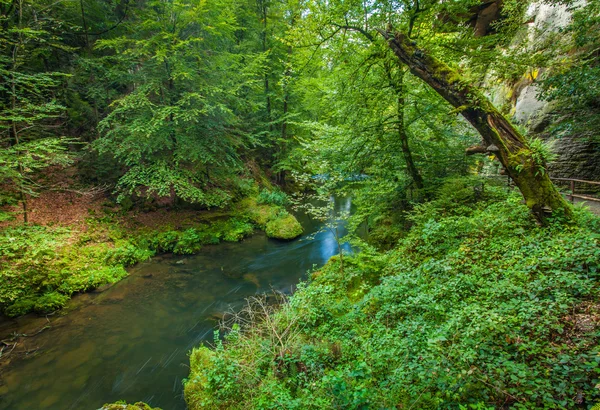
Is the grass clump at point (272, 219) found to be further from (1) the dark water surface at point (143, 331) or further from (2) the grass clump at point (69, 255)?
(2) the grass clump at point (69, 255)

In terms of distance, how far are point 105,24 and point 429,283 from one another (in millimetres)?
17155

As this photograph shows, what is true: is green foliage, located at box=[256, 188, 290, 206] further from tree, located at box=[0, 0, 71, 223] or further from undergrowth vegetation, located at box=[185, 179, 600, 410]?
Result: undergrowth vegetation, located at box=[185, 179, 600, 410]

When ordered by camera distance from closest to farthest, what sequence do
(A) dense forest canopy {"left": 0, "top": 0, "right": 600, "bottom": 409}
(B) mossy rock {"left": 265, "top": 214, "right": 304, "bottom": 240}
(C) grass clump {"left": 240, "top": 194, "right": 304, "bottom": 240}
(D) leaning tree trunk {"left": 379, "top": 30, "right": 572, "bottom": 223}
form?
1. (A) dense forest canopy {"left": 0, "top": 0, "right": 600, "bottom": 409}
2. (D) leaning tree trunk {"left": 379, "top": 30, "right": 572, "bottom": 223}
3. (B) mossy rock {"left": 265, "top": 214, "right": 304, "bottom": 240}
4. (C) grass clump {"left": 240, "top": 194, "right": 304, "bottom": 240}

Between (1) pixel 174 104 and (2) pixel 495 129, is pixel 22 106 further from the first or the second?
(2) pixel 495 129

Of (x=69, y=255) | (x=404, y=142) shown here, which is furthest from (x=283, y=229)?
(x=69, y=255)

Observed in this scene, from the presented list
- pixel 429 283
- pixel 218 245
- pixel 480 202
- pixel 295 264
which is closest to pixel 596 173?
pixel 480 202

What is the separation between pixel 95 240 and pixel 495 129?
39.6 ft

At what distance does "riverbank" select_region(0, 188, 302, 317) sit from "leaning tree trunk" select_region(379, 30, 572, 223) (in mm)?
8453

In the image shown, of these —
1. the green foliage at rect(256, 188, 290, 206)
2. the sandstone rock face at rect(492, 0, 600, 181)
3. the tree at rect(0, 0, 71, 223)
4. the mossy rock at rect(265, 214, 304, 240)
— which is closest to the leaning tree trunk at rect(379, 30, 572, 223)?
the sandstone rock face at rect(492, 0, 600, 181)

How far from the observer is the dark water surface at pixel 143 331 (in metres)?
4.80

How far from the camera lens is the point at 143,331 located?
6.37 metres

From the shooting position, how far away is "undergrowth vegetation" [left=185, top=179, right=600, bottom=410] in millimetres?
2436

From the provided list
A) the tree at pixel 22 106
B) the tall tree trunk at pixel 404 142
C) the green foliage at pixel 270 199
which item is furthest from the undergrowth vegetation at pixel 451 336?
the green foliage at pixel 270 199

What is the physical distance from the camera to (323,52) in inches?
232
